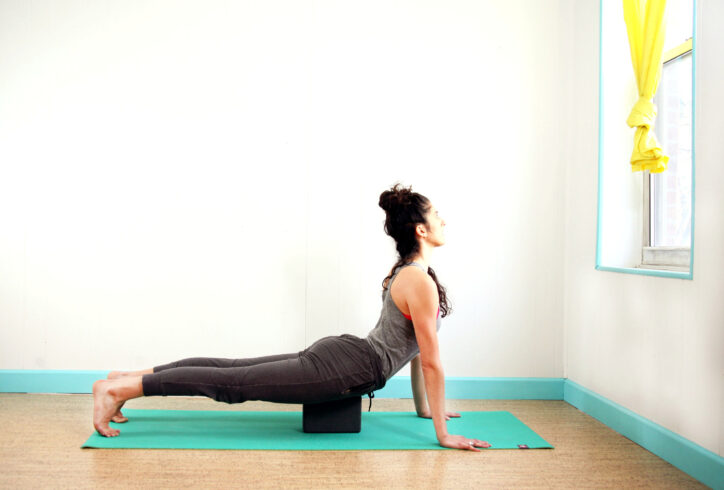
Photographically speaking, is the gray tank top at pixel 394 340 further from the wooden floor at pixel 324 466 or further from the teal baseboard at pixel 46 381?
the teal baseboard at pixel 46 381

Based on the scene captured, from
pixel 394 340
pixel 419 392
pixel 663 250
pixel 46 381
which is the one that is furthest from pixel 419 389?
pixel 46 381

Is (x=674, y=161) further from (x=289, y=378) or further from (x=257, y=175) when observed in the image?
(x=257, y=175)

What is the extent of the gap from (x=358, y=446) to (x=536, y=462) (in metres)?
0.69

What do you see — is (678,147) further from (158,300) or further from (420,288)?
(158,300)

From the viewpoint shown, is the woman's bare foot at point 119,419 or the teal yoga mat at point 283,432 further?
the woman's bare foot at point 119,419

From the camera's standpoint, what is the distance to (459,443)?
2523 mm

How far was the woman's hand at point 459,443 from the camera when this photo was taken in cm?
252

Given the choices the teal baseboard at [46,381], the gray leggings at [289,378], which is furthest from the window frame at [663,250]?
the teal baseboard at [46,381]

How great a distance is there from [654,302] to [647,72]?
3.24 ft

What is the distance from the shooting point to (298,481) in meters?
2.16

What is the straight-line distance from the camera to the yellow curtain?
2729 millimetres

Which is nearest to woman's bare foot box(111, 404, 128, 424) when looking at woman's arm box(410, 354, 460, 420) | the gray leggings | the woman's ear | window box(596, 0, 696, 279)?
the gray leggings

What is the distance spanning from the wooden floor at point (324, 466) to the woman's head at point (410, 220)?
862 millimetres

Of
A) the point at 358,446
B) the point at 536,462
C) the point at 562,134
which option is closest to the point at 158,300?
the point at 358,446
